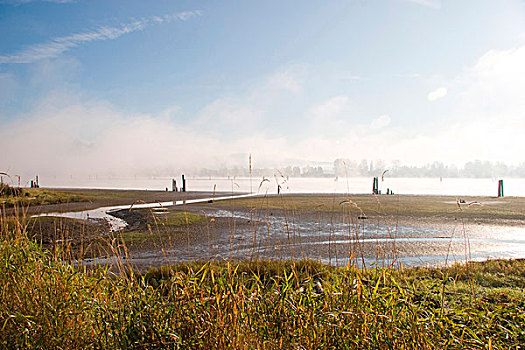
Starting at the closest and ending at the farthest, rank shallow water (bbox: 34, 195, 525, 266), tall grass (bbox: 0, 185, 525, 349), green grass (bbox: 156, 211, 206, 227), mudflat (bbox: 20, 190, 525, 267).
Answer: tall grass (bbox: 0, 185, 525, 349) → shallow water (bbox: 34, 195, 525, 266) → mudflat (bbox: 20, 190, 525, 267) → green grass (bbox: 156, 211, 206, 227)

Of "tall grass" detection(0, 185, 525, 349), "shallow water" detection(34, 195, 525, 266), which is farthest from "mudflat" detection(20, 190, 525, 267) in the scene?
"tall grass" detection(0, 185, 525, 349)

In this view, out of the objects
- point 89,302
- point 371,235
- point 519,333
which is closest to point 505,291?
point 519,333

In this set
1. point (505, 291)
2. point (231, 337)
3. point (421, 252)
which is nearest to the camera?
point (231, 337)

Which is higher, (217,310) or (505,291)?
(217,310)

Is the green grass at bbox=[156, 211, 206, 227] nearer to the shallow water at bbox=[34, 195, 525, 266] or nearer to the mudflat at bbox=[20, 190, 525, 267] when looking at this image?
the mudflat at bbox=[20, 190, 525, 267]

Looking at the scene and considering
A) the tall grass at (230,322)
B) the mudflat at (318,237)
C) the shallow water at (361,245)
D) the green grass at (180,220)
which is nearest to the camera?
the tall grass at (230,322)

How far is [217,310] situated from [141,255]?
25.4 feet

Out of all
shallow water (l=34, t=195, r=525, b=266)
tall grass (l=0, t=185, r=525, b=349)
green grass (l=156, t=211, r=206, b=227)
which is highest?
tall grass (l=0, t=185, r=525, b=349)

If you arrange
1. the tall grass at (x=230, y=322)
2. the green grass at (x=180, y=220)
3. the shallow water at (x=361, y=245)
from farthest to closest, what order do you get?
the green grass at (x=180, y=220) → the shallow water at (x=361, y=245) → the tall grass at (x=230, y=322)

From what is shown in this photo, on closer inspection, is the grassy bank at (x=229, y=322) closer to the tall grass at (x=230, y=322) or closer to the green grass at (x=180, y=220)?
the tall grass at (x=230, y=322)

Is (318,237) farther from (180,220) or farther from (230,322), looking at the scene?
(230,322)

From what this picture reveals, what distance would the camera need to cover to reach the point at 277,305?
359cm

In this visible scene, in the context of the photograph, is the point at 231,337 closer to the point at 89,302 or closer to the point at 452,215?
the point at 89,302

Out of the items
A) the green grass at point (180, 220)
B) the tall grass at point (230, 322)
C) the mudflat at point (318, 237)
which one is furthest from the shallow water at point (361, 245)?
the tall grass at point (230, 322)
